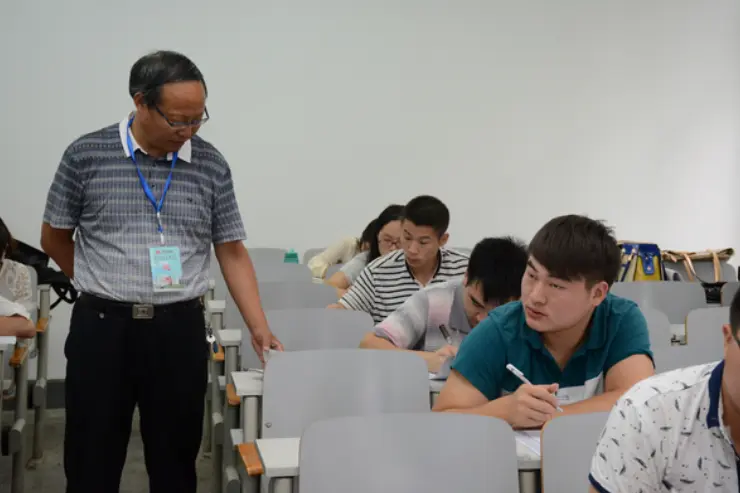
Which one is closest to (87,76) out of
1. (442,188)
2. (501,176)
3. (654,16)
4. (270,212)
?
(270,212)

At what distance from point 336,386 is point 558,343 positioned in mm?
609

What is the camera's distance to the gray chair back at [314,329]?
280 centimetres

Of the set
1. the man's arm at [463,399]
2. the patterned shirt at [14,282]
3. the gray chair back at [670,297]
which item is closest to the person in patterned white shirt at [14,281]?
the patterned shirt at [14,282]

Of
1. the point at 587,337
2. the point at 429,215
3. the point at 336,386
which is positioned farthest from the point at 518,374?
the point at 429,215

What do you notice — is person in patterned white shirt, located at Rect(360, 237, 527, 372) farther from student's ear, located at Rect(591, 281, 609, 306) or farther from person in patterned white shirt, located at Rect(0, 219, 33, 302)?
person in patterned white shirt, located at Rect(0, 219, 33, 302)

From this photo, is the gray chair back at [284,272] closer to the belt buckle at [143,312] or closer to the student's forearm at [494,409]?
the belt buckle at [143,312]

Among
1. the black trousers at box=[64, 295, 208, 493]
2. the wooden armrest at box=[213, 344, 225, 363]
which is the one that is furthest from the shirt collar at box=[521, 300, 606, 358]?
the wooden armrest at box=[213, 344, 225, 363]

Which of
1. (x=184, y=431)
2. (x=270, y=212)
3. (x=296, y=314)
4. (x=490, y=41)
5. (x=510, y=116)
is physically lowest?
(x=184, y=431)

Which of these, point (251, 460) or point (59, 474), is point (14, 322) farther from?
point (251, 460)

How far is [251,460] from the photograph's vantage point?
1.81m

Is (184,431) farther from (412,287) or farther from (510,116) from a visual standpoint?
(510,116)

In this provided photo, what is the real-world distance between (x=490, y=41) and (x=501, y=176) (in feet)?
2.93

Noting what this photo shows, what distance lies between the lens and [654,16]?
6.02m

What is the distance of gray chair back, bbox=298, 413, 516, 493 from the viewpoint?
5.15 ft
